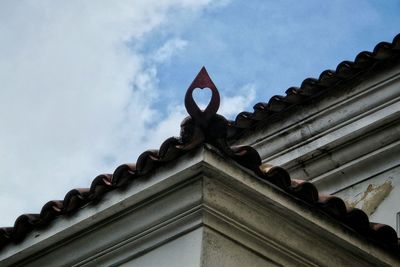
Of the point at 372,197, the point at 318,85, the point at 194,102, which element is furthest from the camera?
the point at 318,85

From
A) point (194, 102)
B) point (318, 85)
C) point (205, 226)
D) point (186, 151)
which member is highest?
point (318, 85)

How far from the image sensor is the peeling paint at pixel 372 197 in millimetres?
7379

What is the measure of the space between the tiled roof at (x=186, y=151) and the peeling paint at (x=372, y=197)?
217 centimetres

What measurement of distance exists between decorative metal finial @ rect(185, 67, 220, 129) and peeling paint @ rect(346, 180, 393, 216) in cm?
310

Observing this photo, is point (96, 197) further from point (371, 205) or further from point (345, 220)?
point (371, 205)

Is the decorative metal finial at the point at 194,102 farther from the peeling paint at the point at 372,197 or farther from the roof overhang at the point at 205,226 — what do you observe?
the peeling paint at the point at 372,197

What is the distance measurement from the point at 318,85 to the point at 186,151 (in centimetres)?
371

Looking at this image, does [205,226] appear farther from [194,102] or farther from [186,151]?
[194,102]

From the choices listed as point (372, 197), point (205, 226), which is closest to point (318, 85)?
point (372, 197)

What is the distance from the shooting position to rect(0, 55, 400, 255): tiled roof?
4.54 m

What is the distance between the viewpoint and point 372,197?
7445mm

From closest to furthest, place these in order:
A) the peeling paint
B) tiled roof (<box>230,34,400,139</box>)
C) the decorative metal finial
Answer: the decorative metal finial → the peeling paint → tiled roof (<box>230,34,400,139</box>)

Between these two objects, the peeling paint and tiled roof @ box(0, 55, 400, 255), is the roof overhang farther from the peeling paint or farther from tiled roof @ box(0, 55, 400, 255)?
the peeling paint

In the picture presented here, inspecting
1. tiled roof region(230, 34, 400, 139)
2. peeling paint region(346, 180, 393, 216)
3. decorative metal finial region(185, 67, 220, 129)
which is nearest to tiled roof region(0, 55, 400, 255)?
decorative metal finial region(185, 67, 220, 129)
